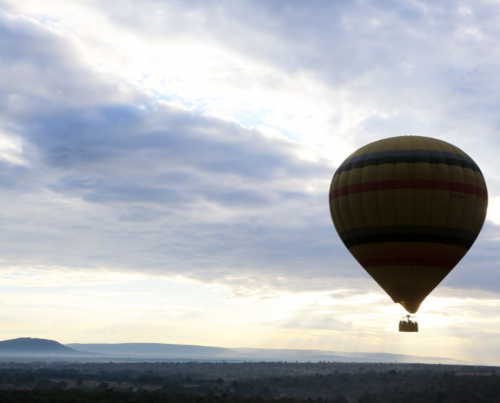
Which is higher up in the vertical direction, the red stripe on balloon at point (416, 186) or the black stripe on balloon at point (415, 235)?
the red stripe on balloon at point (416, 186)

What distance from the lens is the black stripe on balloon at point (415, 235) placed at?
4553 cm

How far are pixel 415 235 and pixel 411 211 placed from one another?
199cm

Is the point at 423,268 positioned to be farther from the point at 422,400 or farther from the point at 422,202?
the point at 422,400

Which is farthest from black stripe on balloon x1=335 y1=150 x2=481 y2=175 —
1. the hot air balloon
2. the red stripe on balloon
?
the red stripe on balloon

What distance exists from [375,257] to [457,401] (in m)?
51.5

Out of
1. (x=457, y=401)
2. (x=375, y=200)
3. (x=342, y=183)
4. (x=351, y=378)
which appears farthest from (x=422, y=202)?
(x=351, y=378)

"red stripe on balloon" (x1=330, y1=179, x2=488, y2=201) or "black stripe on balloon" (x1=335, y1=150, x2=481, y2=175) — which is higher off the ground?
"black stripe on balloon" (x1=335, y1=150, x2=481, y2=175)

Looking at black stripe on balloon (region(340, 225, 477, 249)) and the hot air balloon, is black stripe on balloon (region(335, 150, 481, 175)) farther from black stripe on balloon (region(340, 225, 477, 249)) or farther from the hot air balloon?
black stripe on balloon (region(340, 225, 477, 249))

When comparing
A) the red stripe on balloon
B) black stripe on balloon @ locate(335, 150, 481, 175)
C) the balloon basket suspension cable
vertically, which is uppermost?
black stripe on balloon @ locate(335, 150, 481, 175)

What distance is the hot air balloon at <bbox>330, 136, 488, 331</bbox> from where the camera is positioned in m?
45.5

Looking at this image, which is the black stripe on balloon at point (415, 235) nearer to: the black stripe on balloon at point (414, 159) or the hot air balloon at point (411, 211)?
the hot air balloon at point (411, 211)

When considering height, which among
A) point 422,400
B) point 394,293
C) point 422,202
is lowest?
point 422,400

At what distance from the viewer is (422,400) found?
8988 centimetres

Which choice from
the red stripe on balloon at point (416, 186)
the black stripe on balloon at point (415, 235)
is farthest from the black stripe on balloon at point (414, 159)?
the black stripe on balloon at point (415, 235)
